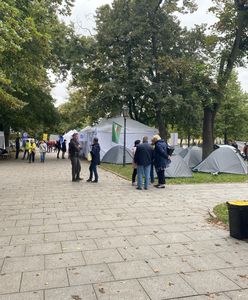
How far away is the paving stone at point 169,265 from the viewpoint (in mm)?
4398

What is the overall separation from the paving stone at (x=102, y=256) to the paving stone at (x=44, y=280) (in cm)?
51

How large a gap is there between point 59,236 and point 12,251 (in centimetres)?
96

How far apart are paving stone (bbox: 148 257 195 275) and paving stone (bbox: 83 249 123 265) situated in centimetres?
50

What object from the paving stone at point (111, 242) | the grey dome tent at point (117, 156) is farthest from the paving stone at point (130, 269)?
→ the grey dome tent at point (117, 156)

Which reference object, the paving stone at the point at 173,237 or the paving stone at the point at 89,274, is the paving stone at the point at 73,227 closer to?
→ the paving stone at the point at 173,237

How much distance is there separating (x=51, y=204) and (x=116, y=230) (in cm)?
298

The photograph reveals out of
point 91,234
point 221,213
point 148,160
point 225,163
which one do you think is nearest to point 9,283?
point 91,234

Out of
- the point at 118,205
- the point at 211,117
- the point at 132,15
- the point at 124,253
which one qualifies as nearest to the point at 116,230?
the point at 124,253

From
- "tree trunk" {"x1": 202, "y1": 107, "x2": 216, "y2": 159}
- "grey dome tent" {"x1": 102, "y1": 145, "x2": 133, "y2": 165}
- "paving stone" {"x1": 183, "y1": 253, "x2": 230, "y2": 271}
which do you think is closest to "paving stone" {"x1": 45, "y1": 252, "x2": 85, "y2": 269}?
"paving stone" {"x1": 183, "y1": 253, "x2": 230, "y2": 271}

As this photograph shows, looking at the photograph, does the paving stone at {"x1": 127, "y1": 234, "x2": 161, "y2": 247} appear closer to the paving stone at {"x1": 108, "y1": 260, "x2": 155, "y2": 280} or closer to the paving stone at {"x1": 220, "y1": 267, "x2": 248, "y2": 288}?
the paving stone at {"x1": 108, "y1": 260, "x2": 155, "y2": 280}

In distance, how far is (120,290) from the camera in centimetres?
384

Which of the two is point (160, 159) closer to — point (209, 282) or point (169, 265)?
point (169, 265)

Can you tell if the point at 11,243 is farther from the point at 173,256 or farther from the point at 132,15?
the point at 132,15

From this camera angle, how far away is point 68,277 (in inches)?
164
